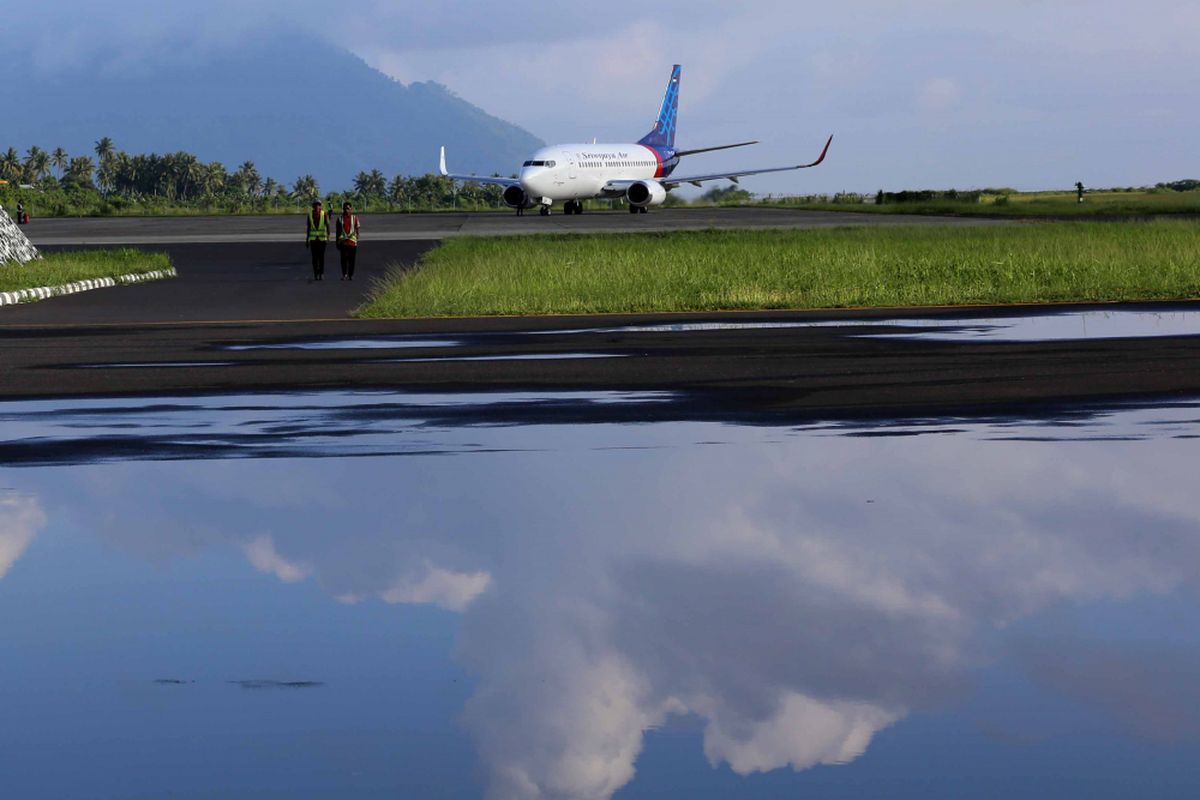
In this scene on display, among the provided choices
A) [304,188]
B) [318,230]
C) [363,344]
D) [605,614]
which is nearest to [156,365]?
[363,344]

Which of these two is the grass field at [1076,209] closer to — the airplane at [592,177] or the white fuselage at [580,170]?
the airplane at [592,177]

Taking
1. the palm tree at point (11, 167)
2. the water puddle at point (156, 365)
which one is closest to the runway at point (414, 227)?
the water puddle at point (156, 365)

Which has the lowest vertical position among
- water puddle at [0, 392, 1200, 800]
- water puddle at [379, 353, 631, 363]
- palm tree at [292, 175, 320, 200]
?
palm tree at [292, 175, 320, 200]

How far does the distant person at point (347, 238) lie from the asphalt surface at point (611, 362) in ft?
26.8

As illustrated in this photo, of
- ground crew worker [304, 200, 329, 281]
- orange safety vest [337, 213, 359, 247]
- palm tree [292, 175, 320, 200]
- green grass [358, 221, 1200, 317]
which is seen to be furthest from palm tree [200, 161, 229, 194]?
orange safety vest [337, 213, 359, 247]

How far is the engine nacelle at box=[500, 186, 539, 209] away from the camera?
286ft

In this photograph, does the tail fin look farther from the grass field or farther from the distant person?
the distant person

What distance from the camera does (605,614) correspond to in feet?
25.0

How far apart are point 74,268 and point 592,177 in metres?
49.8

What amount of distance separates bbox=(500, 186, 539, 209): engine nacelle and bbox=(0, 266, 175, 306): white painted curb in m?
43.5

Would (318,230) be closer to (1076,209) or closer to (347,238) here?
(347,238)

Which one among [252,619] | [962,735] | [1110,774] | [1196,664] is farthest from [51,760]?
[1196,664]

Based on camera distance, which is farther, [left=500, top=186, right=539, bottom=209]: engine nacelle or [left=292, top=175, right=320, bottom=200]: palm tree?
[left=292, top=175, right=320, bottom=200]: palm tree

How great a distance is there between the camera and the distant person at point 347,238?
36906 mm
